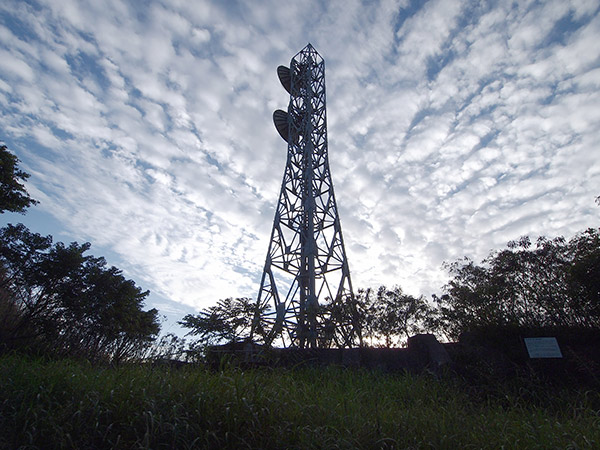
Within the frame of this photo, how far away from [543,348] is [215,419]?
21.0ft

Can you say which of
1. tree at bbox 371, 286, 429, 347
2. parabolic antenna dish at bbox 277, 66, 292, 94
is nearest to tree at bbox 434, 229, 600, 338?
tree at bbox 371, 286, 429, 347

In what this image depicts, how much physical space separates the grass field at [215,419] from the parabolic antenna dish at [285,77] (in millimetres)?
19097

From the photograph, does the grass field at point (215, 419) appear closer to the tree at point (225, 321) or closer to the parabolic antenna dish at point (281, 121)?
the tree at point (225, 321)

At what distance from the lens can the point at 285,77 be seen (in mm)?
20422

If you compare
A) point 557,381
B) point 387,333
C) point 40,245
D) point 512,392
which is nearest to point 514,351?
point 557,381

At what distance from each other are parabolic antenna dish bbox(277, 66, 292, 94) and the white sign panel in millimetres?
17704

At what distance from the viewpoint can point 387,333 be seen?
41.8 feet

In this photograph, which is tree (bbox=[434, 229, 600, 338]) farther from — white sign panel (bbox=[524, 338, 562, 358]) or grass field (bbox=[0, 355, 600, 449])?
grass field (bbox=[0, 355, 600, 449])

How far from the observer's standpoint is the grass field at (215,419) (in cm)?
280

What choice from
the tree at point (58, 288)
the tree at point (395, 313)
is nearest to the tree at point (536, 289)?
the tree at point (395, 313)

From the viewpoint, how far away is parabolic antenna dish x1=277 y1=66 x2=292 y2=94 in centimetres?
2027

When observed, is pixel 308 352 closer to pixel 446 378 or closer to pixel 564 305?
pixel 446 378

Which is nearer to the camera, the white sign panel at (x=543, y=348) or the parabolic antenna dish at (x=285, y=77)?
the white sign panel at (x=543, y=348)

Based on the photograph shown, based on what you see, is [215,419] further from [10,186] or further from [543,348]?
[10,186]
